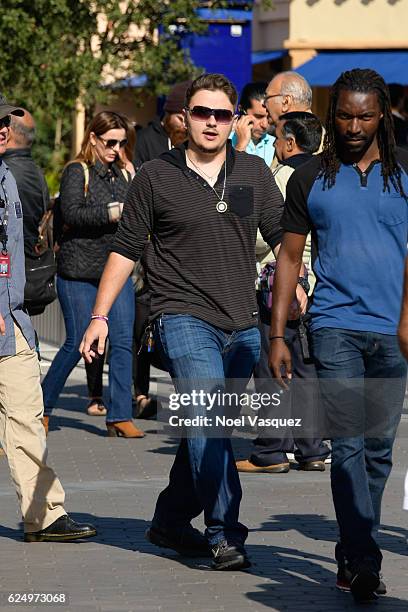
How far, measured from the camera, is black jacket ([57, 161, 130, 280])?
1055 centimetres

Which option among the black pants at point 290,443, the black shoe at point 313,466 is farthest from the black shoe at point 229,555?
the black shoe at point 313,466

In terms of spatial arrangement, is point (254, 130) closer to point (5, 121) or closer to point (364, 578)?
point (5, 121)

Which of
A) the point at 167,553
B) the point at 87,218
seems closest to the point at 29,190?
the point at 87,218

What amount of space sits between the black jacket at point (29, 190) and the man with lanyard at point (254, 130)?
1.42 metres

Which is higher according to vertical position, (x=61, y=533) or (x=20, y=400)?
(x=20, y=400)

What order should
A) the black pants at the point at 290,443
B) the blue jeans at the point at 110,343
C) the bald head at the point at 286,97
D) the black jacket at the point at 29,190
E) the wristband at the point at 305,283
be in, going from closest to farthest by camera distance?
the wristband at the point at 305,283 < the black pants at the point at 290,443 < the black jacket at the point at 29,190 < the bald head at the point at 286,97 < the blue jeans at the point at 110,343

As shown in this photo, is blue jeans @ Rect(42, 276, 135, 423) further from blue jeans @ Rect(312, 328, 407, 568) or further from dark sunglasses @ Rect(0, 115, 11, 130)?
blue jeans @ Rect(312, 328, 407, 568)

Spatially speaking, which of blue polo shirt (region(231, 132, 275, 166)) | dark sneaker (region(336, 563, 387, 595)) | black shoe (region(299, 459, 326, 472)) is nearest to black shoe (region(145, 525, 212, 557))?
dark sneaker (region(336, 563, 387, 595))

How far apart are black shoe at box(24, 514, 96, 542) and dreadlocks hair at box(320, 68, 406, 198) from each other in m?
2.06

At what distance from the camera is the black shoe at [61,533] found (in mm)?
7281

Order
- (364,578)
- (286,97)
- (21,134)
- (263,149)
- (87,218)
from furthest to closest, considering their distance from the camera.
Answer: (263,149), (87,218), (286,97), (21,134), (364,578)

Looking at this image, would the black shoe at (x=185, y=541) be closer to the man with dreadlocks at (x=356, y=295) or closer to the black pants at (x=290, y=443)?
the man with dreadlocks at (x=356, y=295)

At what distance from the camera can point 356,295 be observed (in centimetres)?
615

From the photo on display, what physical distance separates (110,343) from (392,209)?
15.7ft
